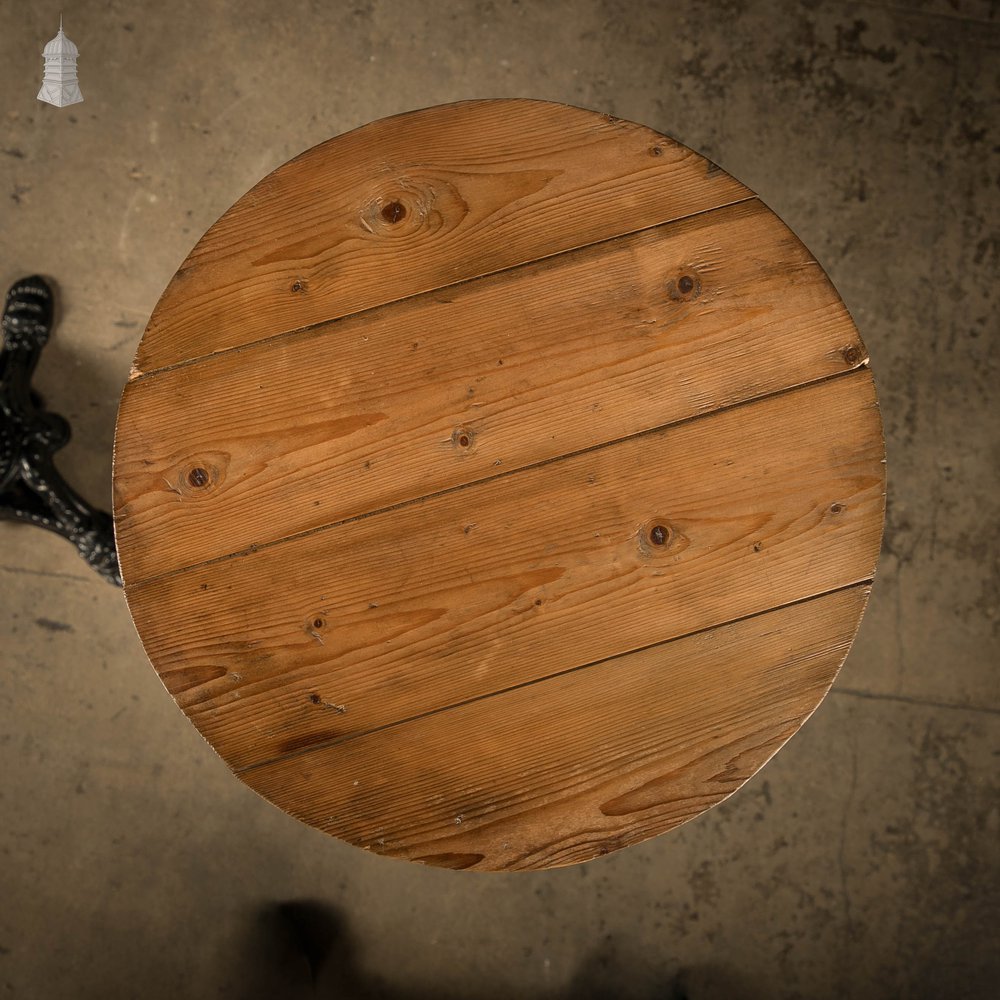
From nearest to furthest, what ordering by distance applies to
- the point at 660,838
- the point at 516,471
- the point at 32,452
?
the point at 516,471
the point at 32,452
the point at 660,838

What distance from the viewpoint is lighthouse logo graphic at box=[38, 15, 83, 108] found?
1980 mm

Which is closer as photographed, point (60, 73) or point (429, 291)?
point (429, 291)

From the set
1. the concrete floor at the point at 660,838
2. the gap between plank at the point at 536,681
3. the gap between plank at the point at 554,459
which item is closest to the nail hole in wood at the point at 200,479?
the gap between plank at the point at 554,459

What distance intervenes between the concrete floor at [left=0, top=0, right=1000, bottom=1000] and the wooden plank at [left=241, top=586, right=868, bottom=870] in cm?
80

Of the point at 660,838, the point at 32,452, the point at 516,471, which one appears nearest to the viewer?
the point at 516,471

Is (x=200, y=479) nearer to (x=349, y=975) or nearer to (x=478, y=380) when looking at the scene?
(x=478, y=380)

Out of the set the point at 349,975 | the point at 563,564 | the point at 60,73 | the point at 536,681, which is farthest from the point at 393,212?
the point at 349,975

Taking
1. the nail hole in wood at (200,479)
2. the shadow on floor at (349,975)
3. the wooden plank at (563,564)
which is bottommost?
the shadow on floor at (349,975)

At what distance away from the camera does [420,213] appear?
4.07ft

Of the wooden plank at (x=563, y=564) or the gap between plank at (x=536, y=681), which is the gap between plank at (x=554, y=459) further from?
the gap between plank at (x=536, y=681)

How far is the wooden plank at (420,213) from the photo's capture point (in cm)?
124

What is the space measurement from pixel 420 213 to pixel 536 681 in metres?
0.70

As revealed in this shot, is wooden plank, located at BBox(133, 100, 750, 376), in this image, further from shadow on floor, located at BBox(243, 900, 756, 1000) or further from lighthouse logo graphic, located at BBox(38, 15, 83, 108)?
shadow on floor, located at BBox(243, 900, 756, 1000)

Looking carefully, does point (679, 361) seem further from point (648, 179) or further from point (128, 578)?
point (128, 578)
